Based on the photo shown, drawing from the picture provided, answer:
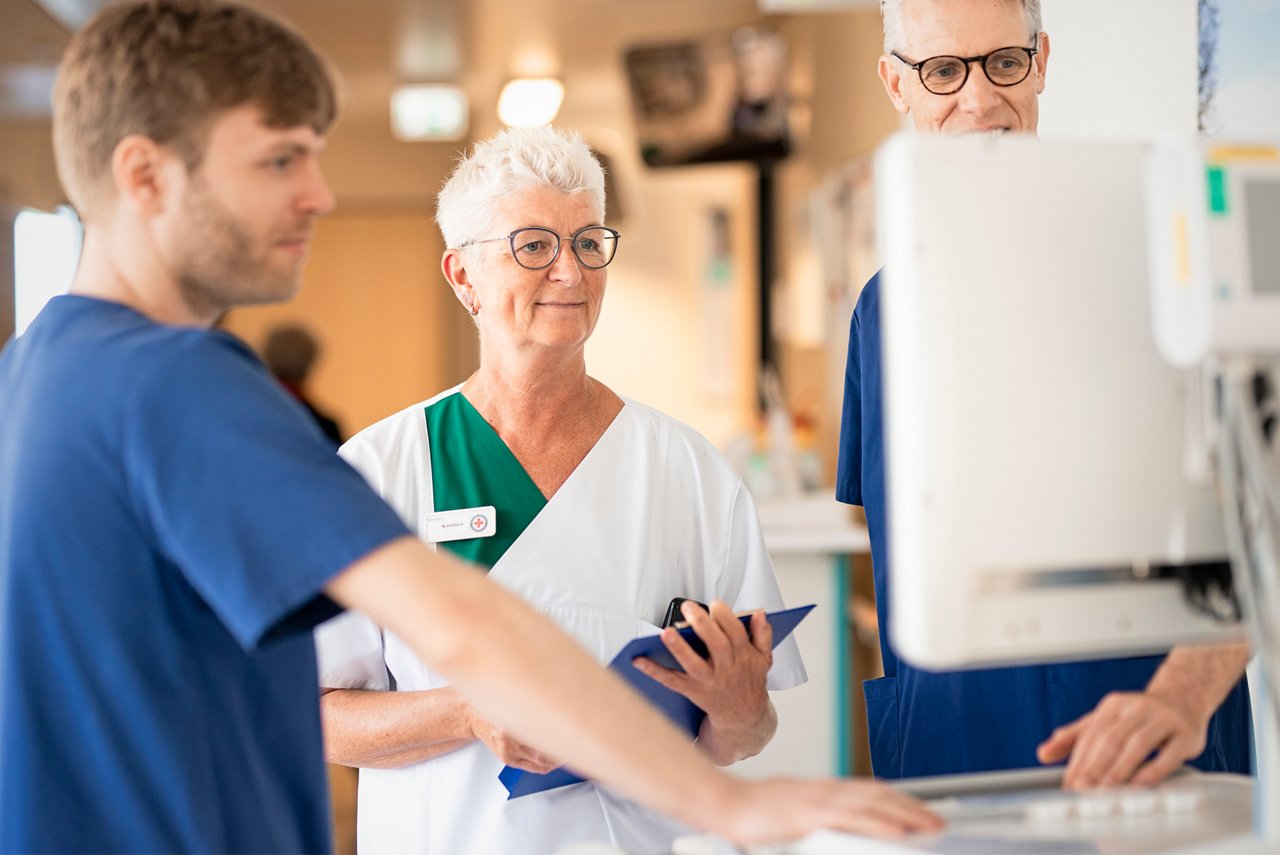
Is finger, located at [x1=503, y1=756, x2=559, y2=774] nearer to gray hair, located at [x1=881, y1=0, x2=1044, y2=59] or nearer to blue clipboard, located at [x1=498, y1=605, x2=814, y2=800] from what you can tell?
blue clipboard, located at [x1=498, y1=605, x2=814, y2=800]

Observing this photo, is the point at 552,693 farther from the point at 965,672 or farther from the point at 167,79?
the point at 965,672

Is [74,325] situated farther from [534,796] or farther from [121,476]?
[534,796]

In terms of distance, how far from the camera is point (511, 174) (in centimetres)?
170

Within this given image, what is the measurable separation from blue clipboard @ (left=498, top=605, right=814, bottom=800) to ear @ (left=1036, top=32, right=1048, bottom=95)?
0.78m

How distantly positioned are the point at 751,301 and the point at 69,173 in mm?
6585

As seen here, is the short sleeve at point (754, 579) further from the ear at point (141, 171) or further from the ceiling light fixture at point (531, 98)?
the ceiling light fixture at point (531, 98)

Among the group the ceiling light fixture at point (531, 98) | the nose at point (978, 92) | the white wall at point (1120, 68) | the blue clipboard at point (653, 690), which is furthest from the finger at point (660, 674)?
the ceiling light fixture at point (531, 98)

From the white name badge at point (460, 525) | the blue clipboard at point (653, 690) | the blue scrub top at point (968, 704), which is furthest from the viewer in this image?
the white name badge at point (460, 525)

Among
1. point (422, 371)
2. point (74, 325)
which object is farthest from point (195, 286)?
point (422, 371)

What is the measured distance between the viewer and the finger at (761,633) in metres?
1.40

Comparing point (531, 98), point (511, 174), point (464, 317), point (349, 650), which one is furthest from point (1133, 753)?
point (464, 317)

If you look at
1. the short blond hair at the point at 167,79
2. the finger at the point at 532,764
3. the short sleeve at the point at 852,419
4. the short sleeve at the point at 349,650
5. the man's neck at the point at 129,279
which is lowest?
the finger at the point at 532,764

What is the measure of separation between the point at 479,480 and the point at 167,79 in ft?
2.57

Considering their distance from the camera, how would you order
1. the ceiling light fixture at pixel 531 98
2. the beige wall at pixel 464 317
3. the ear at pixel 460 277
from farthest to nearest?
the beige wall at pixel 464 317 → the ceiling light fixture at pixel 531 98 → the ear at pixel 460 277
